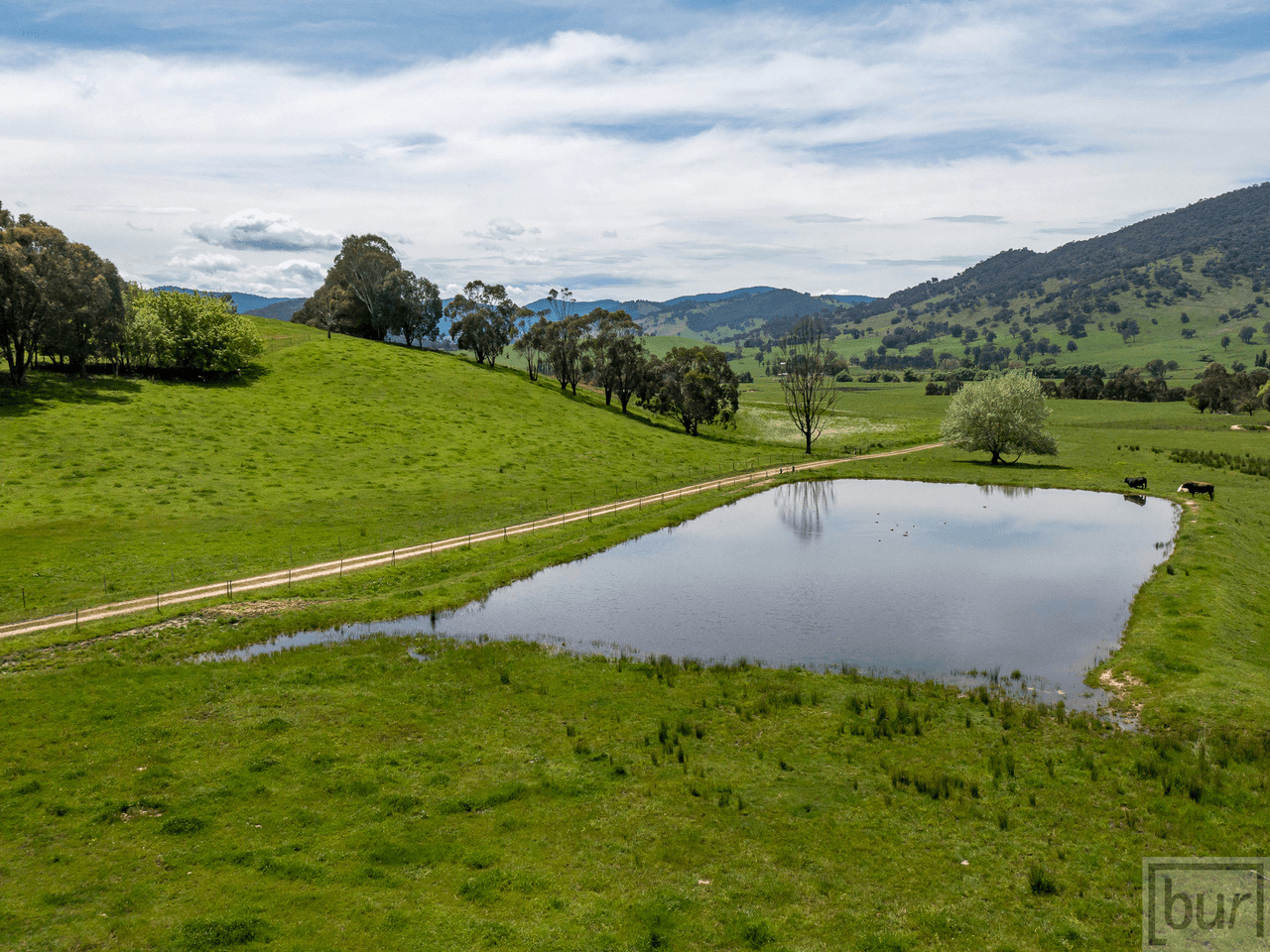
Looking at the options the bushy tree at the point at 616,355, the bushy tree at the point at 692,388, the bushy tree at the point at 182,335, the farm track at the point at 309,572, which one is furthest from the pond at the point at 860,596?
the bushy tree at the point at 182,335

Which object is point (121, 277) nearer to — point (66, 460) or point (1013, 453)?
point (66, 460)

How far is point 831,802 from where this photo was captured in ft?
64.8

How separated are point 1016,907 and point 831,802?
524 centimetres

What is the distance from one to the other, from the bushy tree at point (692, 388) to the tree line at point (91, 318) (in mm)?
65976

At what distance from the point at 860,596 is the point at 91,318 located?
294ft

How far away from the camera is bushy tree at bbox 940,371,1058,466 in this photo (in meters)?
89.0

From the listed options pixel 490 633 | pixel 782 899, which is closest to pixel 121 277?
pixel 490 633

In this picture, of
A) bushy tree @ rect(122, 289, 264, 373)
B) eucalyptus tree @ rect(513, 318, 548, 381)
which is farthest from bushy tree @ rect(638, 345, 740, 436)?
bushy tree @ rect(122, 289, 264, 373)

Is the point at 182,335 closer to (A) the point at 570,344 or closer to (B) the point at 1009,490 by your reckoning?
(A) the point at 570,344

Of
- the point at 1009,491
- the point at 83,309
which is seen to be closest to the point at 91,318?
the point at 83,309

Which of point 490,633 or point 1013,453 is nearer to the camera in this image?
point 490,633

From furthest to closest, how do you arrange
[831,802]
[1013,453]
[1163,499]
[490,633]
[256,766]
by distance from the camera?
[1013,453]
[1163,499]
[490,633]
[256,766]
[831,802]

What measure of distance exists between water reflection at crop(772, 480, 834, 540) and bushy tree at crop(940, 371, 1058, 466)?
1051 inches

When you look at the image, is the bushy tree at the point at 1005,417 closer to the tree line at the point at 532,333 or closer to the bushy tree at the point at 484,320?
the tree line at the point at 532,333
